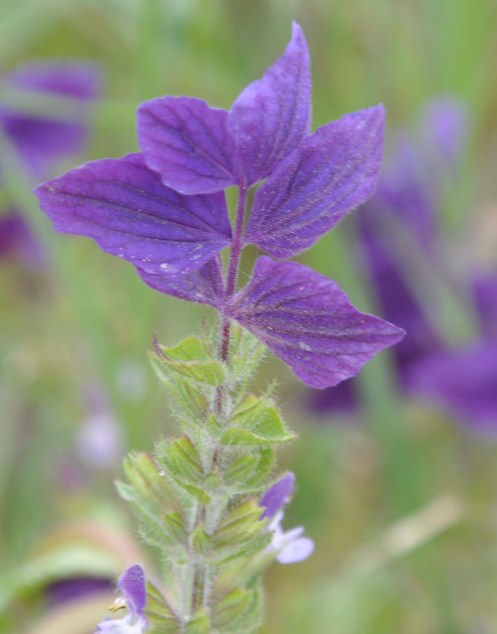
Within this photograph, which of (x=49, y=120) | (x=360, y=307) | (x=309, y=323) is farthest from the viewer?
(x=49, y=120)

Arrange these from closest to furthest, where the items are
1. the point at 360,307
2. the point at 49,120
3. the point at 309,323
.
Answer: the point at 309,323, the point at 360,307, the point at 49,120

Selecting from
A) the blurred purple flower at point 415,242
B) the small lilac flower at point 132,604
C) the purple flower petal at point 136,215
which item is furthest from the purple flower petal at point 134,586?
the blurred purple flower at point 415,242

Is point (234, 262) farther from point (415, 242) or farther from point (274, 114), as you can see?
point (415, 242)

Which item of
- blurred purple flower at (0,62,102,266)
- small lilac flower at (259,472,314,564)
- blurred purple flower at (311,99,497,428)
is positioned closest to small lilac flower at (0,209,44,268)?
blurred purple flower at (0,62,102,266)

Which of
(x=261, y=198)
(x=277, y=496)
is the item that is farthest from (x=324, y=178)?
(x=277, y=496)

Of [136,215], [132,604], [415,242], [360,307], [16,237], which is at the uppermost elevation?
[16,237]

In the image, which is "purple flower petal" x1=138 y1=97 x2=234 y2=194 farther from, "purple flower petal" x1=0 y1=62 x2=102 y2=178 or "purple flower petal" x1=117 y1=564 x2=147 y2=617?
"purple flower petal" x1=0 y1=62 x2=102 y2=178

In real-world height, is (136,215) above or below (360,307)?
below
